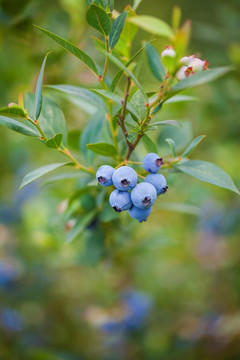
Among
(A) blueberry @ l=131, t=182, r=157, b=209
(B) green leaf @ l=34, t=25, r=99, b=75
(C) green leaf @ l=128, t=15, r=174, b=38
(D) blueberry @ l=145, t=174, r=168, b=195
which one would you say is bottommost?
(A) blueberry @ l=131, t=182, r=157, b=209

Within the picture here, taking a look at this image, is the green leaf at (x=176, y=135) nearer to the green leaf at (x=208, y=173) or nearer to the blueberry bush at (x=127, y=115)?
the blueberry bush at (x=127, y=115)

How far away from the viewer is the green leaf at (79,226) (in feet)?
3.51

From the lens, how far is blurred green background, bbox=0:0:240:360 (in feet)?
5.96

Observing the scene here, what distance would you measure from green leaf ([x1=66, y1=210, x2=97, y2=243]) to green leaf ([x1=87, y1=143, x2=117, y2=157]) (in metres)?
0.27

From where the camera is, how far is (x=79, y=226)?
109cm

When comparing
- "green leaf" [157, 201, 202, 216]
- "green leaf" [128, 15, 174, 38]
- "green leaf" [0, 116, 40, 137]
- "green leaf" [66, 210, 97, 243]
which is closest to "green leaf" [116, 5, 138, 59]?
"green leaf" [128, 15, 174, 38]

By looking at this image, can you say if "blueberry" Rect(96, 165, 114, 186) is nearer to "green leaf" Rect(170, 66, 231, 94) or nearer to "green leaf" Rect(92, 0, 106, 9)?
"green leaf" Rect(170, 66, 231, 94)

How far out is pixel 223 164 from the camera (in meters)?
2.40

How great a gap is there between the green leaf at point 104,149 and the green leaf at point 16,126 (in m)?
0.14

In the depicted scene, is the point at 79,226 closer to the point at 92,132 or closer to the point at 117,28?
the point at 92,132

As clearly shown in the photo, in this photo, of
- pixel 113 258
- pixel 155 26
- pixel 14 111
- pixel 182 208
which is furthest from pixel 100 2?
pixel 113 258

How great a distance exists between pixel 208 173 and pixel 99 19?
452 millimetres

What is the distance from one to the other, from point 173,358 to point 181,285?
64cm

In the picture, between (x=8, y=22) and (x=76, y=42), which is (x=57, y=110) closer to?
(x=8, y=22)
